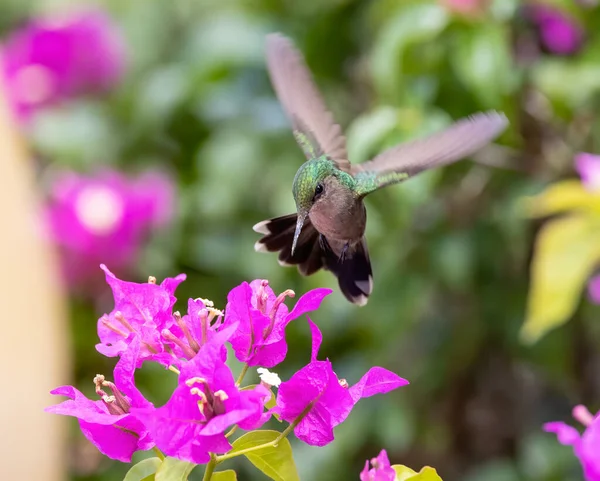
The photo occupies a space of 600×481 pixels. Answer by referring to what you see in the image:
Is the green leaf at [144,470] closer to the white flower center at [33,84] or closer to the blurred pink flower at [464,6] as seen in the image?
the blurred pink flower at [464,6]

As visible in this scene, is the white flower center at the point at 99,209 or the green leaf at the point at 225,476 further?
the white flower center at the point at 99,209

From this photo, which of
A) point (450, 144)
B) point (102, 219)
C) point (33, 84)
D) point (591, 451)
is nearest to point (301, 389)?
point (591, 451)

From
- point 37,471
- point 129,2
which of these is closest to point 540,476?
point 37,471

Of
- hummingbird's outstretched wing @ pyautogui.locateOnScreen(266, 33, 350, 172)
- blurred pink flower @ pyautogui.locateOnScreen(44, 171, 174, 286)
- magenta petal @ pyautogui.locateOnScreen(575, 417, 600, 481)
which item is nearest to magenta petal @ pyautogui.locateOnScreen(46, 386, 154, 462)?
magenta petal @ pyautogui.locateOnScreen(575, 417, 600, 481)

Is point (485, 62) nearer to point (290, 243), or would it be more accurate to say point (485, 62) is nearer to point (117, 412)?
point (290, 243)

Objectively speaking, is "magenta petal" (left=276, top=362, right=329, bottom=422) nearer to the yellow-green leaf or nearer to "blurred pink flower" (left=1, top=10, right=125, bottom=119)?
the yellow-green leaf

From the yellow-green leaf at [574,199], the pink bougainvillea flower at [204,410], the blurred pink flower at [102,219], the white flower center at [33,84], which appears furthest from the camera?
the white flower center at [33,84]

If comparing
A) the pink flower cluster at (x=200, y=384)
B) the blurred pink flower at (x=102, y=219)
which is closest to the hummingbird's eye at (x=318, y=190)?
the pink flower cluster at (x=200, y=384)

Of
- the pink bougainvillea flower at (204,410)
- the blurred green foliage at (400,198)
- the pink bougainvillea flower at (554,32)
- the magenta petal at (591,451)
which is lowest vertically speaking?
the blurred green foliage at (400,198)

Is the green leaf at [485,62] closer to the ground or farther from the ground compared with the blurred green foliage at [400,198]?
farther from the ground
